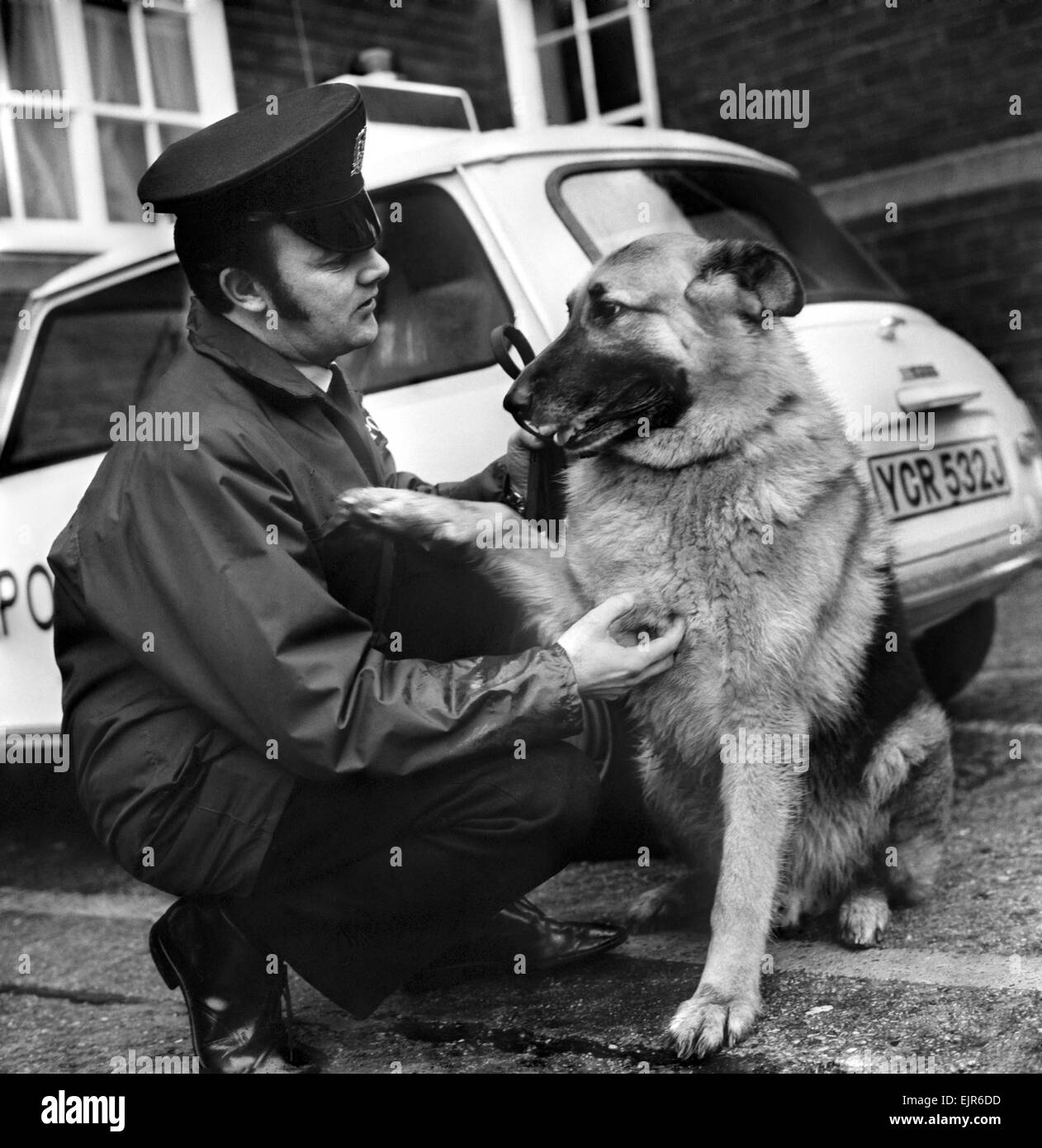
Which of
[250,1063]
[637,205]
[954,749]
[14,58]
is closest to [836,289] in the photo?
[637,205]

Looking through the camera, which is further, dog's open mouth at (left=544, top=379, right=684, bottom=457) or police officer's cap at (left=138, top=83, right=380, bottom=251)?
dog's open mouth at (left=544, top=379, right=684, bottom=457)

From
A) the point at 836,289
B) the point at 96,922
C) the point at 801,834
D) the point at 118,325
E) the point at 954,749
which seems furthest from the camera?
the point at 118,325

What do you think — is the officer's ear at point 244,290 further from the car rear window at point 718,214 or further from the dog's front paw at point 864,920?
the dog's front paw at point 864,920

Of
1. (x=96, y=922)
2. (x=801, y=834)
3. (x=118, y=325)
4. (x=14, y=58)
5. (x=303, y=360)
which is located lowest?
(x=96, y=922)

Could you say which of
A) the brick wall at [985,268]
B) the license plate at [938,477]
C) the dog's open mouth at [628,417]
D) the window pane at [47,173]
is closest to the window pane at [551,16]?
the brick wall at [985,268]

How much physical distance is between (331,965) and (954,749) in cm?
227

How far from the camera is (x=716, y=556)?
228 centimetres

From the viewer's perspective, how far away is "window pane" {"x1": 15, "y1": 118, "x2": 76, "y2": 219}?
197 inches

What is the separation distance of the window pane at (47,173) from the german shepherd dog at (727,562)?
11.1ft

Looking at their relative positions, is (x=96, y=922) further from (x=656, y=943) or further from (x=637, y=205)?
(x=637, y=205)

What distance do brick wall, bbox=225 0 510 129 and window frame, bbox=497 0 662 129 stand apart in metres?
0.10

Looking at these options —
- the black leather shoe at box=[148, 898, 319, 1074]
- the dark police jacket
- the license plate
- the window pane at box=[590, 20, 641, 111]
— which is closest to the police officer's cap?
the dark police jacket
